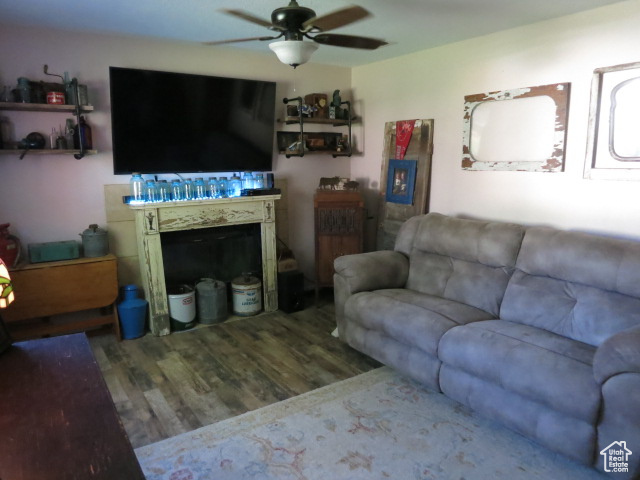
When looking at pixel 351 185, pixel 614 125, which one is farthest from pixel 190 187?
pixel 614 125

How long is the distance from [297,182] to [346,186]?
57 cm

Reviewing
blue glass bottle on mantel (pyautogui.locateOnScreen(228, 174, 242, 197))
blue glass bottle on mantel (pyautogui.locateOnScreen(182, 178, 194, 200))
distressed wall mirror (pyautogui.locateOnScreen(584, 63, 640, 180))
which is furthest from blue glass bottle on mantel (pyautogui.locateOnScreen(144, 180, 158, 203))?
distressed wall mirror (pyautogui.locateOnScreen(584, 63, 640, 180))

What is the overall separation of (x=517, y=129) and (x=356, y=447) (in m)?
2.41

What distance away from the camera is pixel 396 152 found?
13.7 ft

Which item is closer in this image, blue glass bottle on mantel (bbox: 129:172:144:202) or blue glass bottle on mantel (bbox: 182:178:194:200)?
blue glass bottle on mantel (bbox: 129:172:144:202)

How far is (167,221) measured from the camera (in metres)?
3.48

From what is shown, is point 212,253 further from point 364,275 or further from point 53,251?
point 364,275

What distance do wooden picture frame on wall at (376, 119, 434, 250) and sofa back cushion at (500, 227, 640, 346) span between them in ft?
4.21

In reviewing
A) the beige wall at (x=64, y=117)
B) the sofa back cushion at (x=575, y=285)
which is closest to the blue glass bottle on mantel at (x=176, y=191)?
the beige wall at (x=64, y=117)

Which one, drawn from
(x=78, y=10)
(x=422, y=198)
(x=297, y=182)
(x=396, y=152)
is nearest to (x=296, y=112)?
(x=297, y=182)

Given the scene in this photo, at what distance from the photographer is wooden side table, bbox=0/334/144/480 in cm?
109

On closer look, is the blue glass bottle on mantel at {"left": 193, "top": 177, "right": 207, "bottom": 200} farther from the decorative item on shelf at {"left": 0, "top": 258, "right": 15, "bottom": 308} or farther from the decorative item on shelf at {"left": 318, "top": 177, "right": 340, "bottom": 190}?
the decorative item on shelf at {"left": 0, "top": 258, "right": 15, "bottom": 308}

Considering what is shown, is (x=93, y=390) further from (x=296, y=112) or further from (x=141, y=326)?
(x=296, y=112)

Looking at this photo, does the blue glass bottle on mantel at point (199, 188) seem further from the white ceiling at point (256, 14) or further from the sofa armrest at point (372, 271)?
the sofa armrest at point (372, 271)
